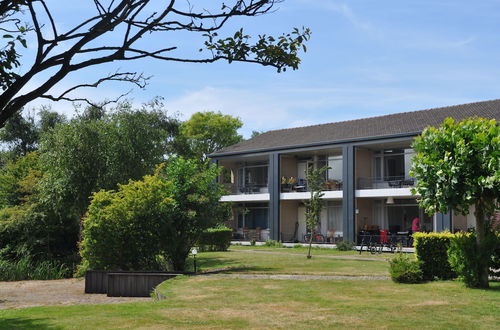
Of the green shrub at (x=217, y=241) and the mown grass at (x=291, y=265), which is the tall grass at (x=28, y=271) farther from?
the green shrub at (x=217, y=241)

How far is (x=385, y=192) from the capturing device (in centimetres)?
2922

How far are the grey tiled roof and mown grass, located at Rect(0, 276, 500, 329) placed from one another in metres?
16.9

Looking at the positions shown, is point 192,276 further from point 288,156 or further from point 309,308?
point 288,156

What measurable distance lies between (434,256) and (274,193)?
20.0 m

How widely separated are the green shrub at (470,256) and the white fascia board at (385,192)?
14.8 m

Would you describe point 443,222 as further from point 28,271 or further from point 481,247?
point 28,271

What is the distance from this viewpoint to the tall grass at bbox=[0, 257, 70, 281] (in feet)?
72.8

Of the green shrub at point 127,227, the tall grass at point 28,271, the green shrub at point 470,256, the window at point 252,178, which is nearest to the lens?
the green shrub at point 470,256

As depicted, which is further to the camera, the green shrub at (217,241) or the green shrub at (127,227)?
the green shrub at (217,241)

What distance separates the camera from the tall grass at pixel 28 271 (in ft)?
72.8

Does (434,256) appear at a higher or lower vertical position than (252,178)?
lower

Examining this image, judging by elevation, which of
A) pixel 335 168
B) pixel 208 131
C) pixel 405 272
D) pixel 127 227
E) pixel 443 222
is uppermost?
pixel 208 131

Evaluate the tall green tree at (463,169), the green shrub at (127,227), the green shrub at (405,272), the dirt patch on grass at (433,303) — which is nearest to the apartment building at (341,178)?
the green shrub at (405,272)

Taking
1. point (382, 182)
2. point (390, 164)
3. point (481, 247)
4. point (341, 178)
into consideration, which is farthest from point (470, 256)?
point (341, 178)
